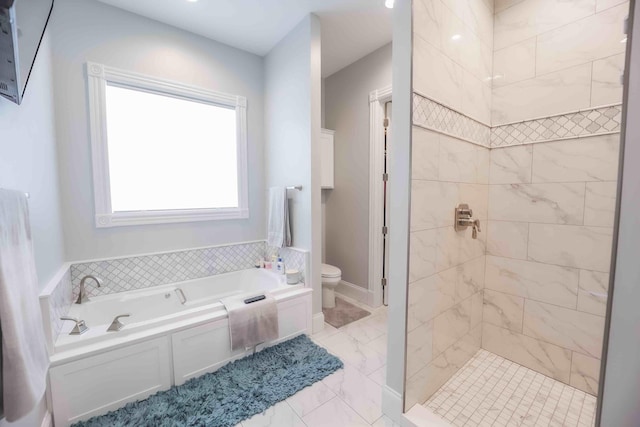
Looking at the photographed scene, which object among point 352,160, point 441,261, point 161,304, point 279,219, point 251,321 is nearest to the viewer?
point 441,261

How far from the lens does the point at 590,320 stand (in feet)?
5.30

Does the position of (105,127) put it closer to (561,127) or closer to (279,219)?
(279,219)

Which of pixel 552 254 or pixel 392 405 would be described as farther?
pixel 552 254

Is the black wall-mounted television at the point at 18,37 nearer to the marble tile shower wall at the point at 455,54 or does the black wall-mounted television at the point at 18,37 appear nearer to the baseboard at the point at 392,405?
the marble tile shower wall at the point at 455,54

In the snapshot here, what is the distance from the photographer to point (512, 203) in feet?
6.21

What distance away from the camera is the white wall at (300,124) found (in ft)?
7.77

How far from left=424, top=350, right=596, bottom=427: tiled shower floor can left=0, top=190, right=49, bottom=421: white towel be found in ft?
6.05

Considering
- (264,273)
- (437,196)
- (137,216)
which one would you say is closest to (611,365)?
(437,196)

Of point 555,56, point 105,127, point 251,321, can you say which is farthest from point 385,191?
point 105,127

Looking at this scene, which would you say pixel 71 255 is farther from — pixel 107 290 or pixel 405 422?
pixel 405 422

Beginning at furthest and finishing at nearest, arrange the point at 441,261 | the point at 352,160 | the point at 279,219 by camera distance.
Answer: the point at 352,160 → the point at 279,219 → the point at 441,261

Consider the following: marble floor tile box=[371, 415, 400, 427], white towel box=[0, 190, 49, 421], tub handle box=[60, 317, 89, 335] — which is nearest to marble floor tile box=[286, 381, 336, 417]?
marble floor tile box=[371, 415, 400, 427]

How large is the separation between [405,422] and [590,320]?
132 cm

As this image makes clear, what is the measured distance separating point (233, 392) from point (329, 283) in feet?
4.65
